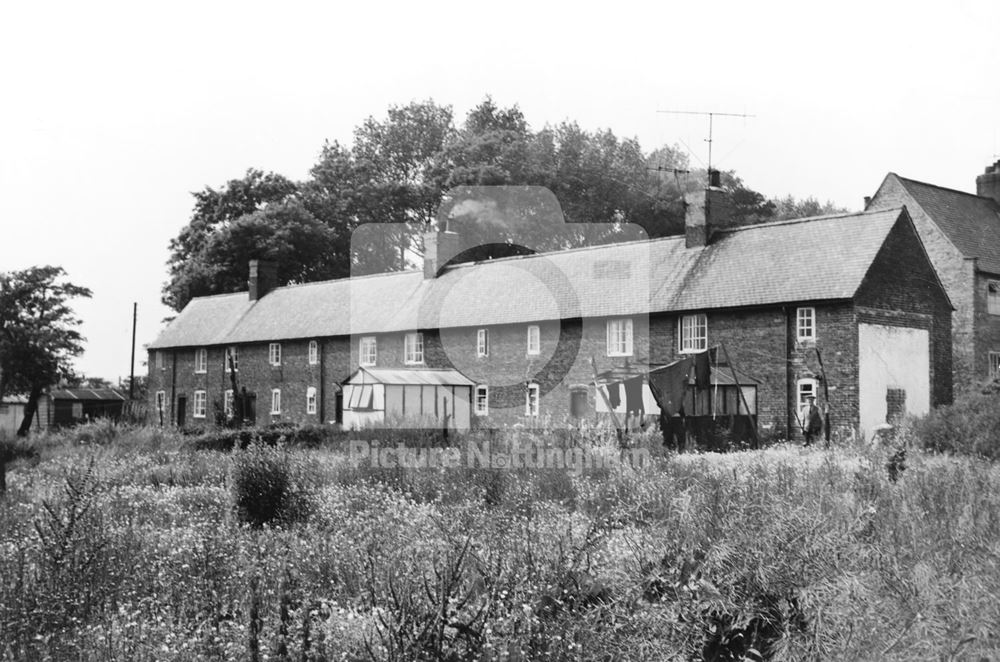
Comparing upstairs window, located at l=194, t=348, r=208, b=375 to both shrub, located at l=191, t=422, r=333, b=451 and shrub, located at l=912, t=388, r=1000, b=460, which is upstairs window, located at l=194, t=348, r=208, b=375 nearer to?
shrub, located at l=191, t=422, r=333, b=451

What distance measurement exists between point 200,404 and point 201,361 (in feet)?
7.76

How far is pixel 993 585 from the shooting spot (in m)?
7.45

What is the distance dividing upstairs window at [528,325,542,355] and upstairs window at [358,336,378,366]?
9.05 m

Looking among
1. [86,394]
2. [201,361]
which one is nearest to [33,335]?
[201,361]

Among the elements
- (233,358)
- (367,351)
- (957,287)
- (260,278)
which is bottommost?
(233,358)

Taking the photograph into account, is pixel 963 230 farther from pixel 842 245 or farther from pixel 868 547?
pixel 868 547

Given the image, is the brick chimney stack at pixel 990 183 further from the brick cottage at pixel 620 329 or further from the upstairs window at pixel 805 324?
the upstairs window at pixel 805 324

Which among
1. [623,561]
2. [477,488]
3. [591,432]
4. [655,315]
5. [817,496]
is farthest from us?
[655,315]

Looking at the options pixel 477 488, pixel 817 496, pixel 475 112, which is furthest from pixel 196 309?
pixel 817 496

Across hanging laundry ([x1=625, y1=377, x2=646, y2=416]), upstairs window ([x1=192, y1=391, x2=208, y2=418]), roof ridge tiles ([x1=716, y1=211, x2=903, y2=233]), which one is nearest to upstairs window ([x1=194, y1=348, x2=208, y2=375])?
upstairs window ([x1=192, y1=391, x2=208, y2=418])

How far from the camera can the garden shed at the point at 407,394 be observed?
121 feet

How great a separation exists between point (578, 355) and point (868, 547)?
29.3 metres

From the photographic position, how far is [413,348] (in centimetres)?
4325

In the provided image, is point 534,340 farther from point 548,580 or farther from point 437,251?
point 548,580
